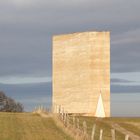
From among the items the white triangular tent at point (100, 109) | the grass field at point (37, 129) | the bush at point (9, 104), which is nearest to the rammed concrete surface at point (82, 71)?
the white triangular tent at point (100, 109)

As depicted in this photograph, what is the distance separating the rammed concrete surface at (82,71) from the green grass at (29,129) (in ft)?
57.4

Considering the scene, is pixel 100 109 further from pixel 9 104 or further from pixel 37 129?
pixel 9 104

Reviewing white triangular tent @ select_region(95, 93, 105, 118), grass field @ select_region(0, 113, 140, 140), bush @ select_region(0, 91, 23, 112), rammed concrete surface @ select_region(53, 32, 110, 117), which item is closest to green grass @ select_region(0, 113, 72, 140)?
grass field @ select_region(0, 113, 140, 140)

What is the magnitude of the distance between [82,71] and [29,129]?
3006 cm

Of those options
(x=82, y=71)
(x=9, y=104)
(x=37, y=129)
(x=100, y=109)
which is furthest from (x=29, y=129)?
(x=9, y=104)

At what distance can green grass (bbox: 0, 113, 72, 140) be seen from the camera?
41.1 metres

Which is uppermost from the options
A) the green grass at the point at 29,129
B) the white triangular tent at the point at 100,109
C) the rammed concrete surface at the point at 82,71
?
the rammed concrete surface at the point at 82,71

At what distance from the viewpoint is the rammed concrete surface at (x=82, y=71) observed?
74750 millimetres

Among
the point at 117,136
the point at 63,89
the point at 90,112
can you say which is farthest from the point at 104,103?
the point at 117,136

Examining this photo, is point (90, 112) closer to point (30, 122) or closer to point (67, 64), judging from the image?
point (67, 64)

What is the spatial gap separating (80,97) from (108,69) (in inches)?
229

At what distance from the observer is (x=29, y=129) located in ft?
156

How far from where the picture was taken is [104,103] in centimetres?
7425

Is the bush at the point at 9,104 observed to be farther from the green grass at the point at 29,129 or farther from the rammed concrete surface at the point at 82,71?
the green grass at the point at 29,129
